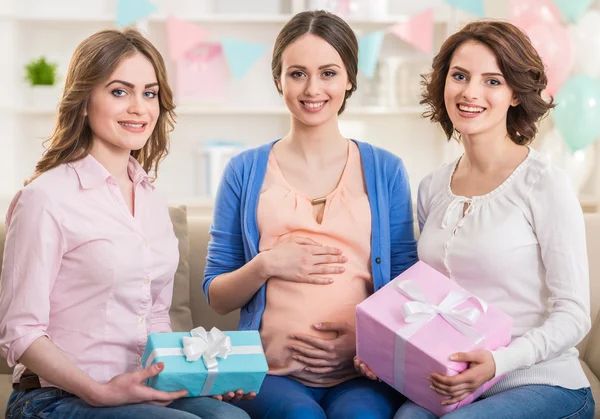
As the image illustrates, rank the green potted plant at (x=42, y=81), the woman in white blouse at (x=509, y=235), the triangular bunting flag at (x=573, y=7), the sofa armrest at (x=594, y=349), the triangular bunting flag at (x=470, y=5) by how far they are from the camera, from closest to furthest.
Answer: the woman in white blouse at (x=509, y=235)
the sofa armrest at (x=594, y=349)
the triangular bunting flag at (x=573, y=7)
the triangular bunting flag at (x=470, y=5)
the green potted plant at (x=42, y=81)

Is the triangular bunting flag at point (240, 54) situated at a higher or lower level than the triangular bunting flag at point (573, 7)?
lower

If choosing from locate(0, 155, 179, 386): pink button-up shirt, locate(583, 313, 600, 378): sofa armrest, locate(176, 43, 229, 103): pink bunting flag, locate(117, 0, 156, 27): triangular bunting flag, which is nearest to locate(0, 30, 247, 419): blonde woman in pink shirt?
locate(0, 155, 179, 386): pink button-up shirt

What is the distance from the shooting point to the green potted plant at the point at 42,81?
4348mm

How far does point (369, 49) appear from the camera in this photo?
173 inches

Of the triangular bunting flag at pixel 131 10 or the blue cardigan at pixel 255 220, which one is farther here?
the triangular bunting flag at pixel 131 10

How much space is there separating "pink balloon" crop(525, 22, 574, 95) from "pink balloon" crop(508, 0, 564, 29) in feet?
0.18

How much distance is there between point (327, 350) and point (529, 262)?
19.2 inches

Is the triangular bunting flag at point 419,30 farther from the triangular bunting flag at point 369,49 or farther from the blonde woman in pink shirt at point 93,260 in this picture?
the blonde woman in pink shirt at point 93,260

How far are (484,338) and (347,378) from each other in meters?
0.43

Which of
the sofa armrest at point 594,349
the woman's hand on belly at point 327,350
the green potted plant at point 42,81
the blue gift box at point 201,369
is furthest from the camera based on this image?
the green potted plant at point 42,81

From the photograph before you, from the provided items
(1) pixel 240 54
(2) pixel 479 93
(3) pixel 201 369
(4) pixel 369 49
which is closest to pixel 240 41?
(1) pixel 240 54

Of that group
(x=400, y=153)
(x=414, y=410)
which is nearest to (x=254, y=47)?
(x=400, y=153)

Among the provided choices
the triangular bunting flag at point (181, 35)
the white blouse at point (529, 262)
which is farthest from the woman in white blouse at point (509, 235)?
the triangular bunting flag at point (181, 35)

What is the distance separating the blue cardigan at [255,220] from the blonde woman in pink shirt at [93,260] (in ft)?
0.80
